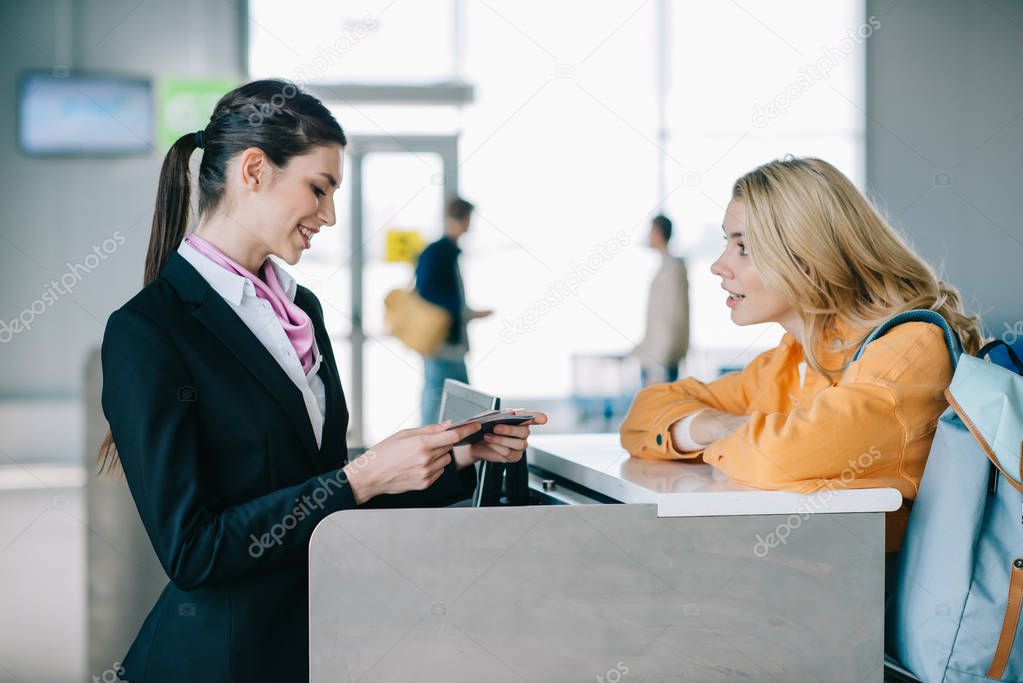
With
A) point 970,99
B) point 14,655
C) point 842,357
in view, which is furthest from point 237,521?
point 970,99

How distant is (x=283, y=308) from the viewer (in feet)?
4.66

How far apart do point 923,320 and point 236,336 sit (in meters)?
0.96

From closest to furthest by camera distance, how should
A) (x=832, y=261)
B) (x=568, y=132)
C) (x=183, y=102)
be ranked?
(x=832, y=261) < (x=183, y=102) < (x=568, y=132)

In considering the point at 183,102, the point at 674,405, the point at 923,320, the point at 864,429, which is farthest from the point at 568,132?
the point at 864,429

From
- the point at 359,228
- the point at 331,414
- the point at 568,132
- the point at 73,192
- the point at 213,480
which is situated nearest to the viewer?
the point at 213,480

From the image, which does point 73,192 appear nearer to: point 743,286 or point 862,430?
point 743,286

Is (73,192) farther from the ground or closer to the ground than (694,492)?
farther from the ground

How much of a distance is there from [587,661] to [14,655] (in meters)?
2.13

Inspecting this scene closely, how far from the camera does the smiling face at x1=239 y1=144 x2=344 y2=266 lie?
1.35 meters

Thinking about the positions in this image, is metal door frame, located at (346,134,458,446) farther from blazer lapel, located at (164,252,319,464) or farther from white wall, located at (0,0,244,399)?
blazer lapel, located at (164,252,319,464)

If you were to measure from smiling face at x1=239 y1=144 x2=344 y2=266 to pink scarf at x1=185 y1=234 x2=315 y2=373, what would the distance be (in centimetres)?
5

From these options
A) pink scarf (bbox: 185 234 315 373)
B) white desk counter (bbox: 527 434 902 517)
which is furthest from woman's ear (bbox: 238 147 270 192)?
white desk counter (bbox: 527 434 902 517)

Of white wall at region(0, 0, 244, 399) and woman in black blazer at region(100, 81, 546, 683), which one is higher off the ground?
white wall at region(0, 0, 244, 399)

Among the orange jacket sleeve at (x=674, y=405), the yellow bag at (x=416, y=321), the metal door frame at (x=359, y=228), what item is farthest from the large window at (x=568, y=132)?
the orange jacket sleeve at (x=674, y=405)
